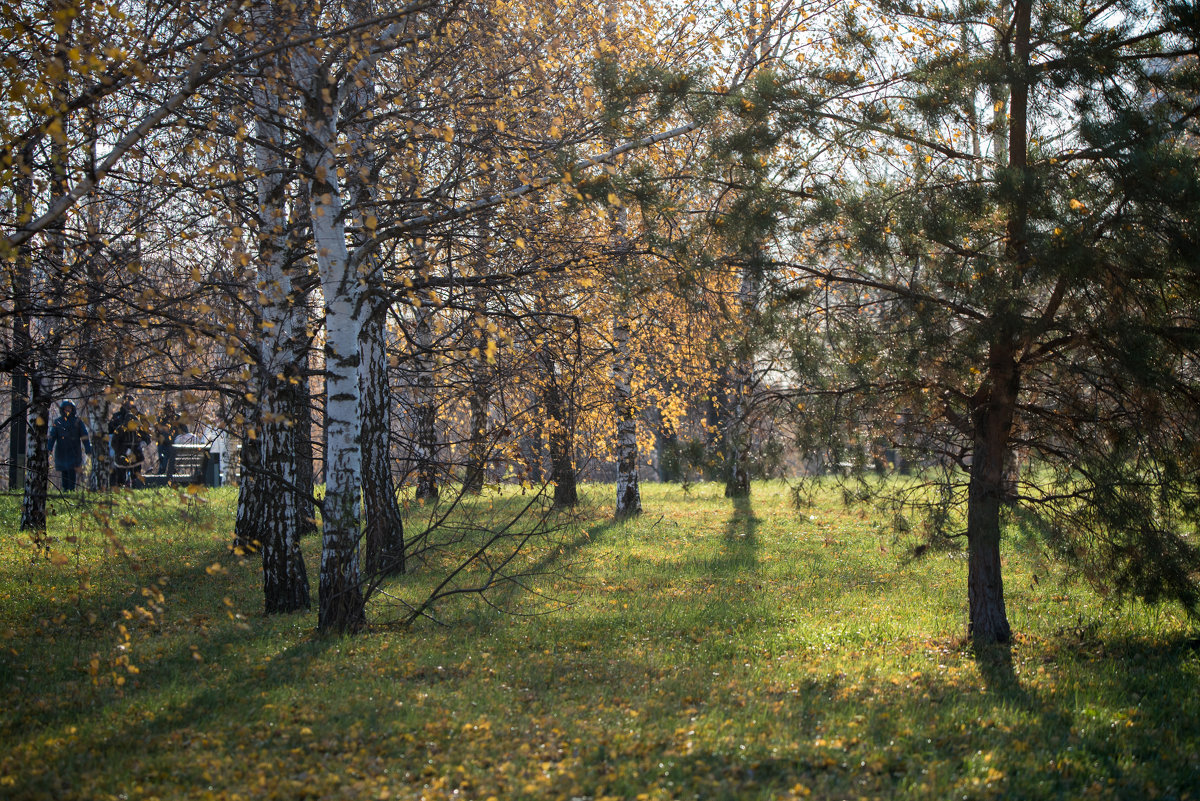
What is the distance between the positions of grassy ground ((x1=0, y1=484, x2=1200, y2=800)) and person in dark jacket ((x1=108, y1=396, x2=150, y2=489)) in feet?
2.18

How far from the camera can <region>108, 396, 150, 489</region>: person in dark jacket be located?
620 cm

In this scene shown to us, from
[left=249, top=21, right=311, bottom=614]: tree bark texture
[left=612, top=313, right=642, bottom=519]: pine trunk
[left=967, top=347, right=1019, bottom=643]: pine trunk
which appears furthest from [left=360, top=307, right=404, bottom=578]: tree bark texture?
[left=967, top=347, right=1019, bottom=643]: pine trunk

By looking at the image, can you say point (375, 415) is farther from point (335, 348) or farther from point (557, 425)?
point (557, 425)

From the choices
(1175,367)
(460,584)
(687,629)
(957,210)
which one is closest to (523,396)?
(460,584)

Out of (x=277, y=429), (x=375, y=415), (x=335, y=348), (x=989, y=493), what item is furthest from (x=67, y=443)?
(x=989, y=493)

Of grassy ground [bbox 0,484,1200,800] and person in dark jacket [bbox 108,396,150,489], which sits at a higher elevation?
person in dark jacket [bbox 108,396,150,489]

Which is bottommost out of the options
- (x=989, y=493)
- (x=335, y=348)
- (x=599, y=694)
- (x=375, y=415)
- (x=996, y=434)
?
(x=599, y=694)

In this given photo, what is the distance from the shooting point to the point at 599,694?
19.7 feet

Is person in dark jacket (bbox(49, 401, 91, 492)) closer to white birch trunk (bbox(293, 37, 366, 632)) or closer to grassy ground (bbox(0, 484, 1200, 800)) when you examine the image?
grassy ground (bbox(0, 484, 1200, 800))

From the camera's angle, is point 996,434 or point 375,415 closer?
point 996,434

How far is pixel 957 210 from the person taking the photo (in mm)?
6484

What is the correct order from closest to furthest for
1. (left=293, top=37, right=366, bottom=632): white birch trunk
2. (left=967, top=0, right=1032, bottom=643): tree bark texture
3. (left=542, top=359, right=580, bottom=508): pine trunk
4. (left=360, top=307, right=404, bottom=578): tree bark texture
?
(left=967, top=0, right=1032, bottom=643): tree bark texture → (left=293, top=37, right=366, bottom=632): white birch trunk → (left=542, top=359, right=580, bottom=508): pine trunk → (left=360, top=307, right=404, bottom=578): tree bark texture

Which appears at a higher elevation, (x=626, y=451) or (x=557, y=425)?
(x=557, y=425)

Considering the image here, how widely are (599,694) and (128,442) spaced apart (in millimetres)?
12195
